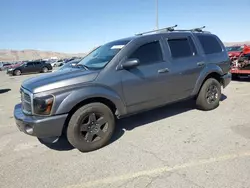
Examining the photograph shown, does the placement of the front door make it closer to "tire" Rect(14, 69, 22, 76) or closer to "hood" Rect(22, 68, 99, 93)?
"hood" Rect(22, 68, 99, 93)

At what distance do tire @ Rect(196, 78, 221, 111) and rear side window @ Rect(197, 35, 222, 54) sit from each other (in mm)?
741

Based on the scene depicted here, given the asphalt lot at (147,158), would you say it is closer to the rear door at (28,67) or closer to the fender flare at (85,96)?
the fender flare at (85,96)

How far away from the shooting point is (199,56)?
499 cm

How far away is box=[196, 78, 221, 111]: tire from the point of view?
17.0 ft

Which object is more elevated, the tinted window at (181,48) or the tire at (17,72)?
the tinted window at (181,48)

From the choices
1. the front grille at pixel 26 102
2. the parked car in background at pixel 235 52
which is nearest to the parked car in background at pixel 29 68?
the parked car in background at pixel 235 52

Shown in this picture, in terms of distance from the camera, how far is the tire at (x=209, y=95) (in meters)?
5.17

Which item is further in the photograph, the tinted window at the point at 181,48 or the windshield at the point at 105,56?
the tinted window at the point at 181,48

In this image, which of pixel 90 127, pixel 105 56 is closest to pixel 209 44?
pixel 105 56

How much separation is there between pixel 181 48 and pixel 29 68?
83.0 ft

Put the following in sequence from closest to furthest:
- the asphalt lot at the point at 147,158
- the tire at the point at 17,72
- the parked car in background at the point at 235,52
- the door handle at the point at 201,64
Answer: the asphalt lot at the point at 147,158 → the door handle at the point at 201,64 → the parked car in background at the point at 235,52 → the tire at the point at 17,72

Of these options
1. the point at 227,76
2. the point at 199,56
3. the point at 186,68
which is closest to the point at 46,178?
the point at 186,68

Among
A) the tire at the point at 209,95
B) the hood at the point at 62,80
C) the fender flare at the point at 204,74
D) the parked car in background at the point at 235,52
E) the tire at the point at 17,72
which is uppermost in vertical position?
the hood at the point at 62,80

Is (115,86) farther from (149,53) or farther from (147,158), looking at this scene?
(147,158)
